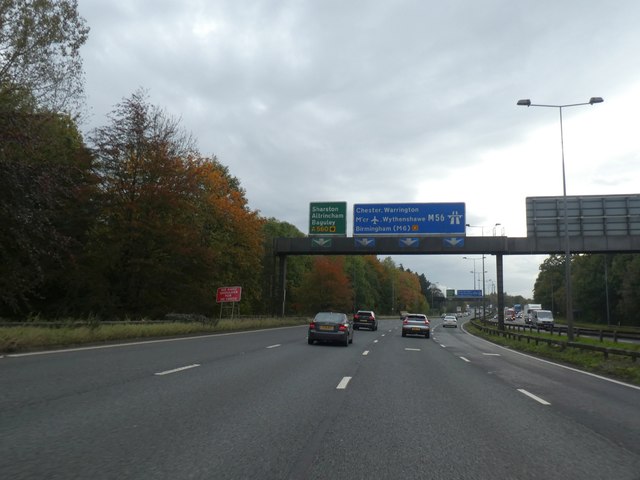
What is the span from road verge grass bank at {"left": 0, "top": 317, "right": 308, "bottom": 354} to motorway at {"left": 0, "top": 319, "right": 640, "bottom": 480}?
228cm

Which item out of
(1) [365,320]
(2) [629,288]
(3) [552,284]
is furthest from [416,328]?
(3) [552,284]

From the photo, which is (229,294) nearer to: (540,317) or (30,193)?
(30,193)

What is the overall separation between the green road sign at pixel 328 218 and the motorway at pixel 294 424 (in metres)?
29.8

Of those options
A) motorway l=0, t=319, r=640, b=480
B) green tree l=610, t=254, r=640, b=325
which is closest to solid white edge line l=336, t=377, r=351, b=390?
motorway l=0, t=319, r=640, b=480

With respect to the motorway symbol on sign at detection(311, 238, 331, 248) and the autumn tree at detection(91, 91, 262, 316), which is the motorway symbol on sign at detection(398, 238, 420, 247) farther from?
the autumn tree at detection(91, 91, 262, 316)

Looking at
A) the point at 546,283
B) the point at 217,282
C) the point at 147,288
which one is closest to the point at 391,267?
the point at 546,283

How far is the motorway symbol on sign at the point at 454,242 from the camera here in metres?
41.8

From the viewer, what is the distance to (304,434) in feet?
21.7

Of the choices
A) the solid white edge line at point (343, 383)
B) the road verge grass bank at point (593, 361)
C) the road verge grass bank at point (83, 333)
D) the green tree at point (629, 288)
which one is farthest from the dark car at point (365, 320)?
the green tree at point (629, 288)

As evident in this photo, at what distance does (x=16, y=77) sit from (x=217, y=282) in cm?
2730

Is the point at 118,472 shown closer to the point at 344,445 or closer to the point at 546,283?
the point at 344,445

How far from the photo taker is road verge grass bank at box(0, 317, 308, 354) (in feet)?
48.6

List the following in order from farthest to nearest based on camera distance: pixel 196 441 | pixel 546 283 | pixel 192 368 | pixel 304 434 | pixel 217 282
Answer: pixel 546 283 < pixel 217 282 < pixel 192 368 < pixel 304 434 < pixel 196 441

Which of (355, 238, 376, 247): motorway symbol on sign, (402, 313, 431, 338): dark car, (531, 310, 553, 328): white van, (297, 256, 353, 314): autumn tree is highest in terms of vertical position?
(355, 238, 376, 247): motorway symbol on sign
